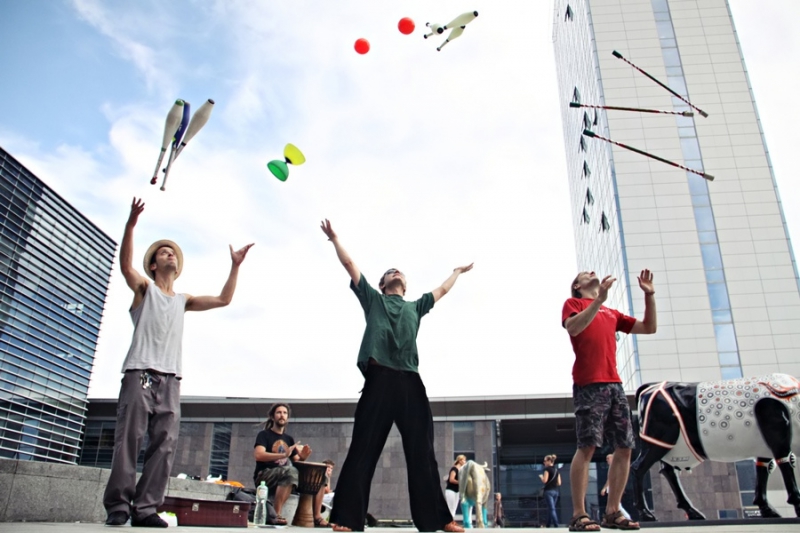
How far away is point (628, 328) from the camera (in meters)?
6.02

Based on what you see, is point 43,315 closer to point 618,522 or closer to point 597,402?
point 597,402

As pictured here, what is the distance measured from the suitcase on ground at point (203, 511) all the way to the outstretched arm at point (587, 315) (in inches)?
168

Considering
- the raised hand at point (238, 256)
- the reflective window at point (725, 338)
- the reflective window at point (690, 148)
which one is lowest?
the raised hand at point (238, 256)

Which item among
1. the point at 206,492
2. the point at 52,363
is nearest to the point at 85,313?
the point at 52,363

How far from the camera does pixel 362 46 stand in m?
9.67

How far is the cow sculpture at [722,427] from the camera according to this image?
22.4 ft

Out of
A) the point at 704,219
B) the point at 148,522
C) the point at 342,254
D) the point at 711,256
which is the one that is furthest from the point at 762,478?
the point at 704,219

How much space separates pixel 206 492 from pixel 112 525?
7.76 meters

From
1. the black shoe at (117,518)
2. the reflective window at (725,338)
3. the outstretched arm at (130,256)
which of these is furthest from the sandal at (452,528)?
the reflective window at (725,338)

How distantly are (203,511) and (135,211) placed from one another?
349 cm

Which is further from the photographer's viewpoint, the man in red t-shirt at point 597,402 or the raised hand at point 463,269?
the raised hand at point 463,269

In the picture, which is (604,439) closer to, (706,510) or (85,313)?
(706,510)

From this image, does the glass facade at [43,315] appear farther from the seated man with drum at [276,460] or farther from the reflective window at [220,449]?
the seated man with drum at [276,460]

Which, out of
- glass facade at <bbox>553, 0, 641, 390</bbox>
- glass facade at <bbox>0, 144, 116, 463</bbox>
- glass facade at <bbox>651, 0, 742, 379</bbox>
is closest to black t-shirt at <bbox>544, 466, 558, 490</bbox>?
glass facade at <bbox>553, 0, 641, 390</bbox>
